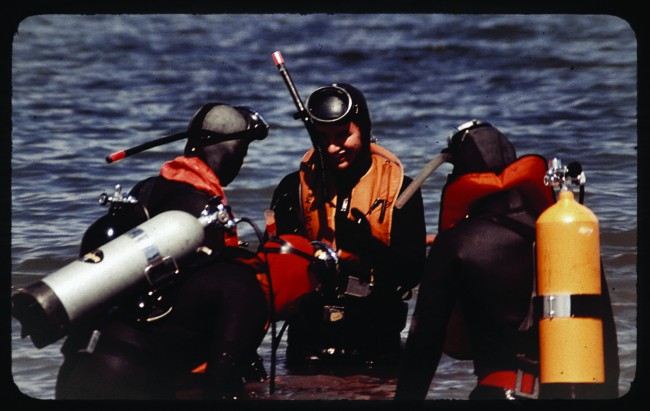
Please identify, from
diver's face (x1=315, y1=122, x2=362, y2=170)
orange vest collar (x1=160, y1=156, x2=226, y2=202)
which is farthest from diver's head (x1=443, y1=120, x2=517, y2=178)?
orange vest collar (x1=160, y1=156, x2=226, y2=202)

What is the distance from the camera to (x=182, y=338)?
5.78 metres

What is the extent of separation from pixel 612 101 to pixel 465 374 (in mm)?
7082

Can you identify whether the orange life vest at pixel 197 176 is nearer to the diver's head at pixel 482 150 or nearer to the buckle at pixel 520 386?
the diver's head at pixel 482 150

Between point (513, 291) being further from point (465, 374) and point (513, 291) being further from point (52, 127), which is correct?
point (52, 127)

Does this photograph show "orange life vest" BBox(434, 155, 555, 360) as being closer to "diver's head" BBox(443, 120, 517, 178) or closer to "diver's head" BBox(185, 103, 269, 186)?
"diver's head" BBox(443, 120, 517, 178)

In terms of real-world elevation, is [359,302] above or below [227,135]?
below

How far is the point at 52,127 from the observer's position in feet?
43.0

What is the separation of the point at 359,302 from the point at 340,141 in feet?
2.77

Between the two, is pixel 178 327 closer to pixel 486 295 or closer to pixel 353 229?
pixel 353 229

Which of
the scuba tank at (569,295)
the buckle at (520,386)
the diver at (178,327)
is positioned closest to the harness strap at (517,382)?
the buckle at (520,386)

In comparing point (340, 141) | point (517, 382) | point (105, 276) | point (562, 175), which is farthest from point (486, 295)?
point (105, 276)

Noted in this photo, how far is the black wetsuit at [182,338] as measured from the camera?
18.4ft

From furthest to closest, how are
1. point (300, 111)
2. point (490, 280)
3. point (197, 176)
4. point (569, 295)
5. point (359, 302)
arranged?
point (359, 302), point (300, 111), point (197, 176), point (490, 280), point (569, 295)

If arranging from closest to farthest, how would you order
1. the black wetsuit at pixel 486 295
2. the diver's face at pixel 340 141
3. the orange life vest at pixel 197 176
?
the black wetsuit at pixel 486 295 < the orange life vest at pixel 197 176 < the diver's face at pixel 340 141
